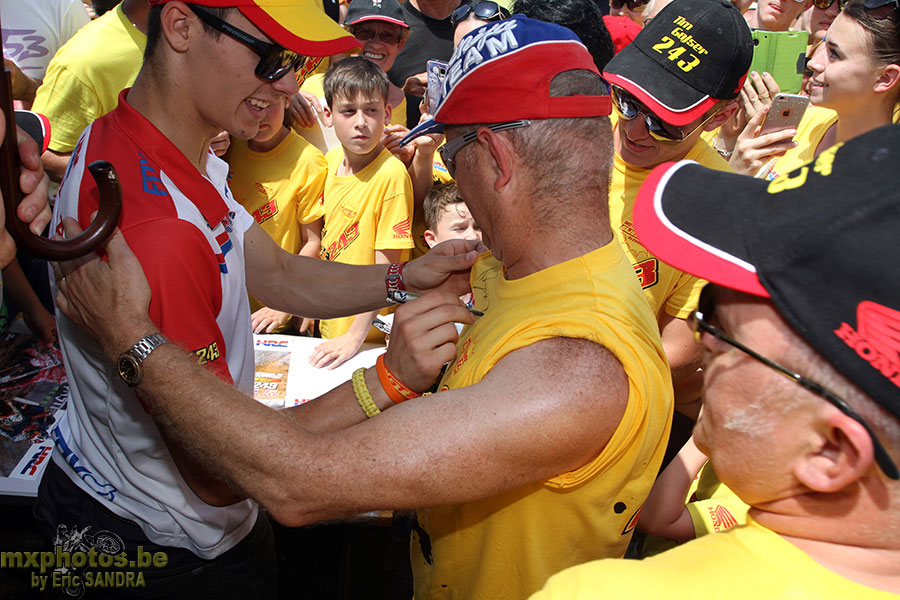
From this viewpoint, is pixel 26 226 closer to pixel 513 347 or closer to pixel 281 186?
pixel 513 347

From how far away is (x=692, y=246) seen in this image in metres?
1.08

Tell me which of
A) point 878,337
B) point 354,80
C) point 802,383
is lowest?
point 354,80

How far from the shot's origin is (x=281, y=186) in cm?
429

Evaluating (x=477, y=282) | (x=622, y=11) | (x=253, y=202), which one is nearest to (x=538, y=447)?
(x=477, y=282)

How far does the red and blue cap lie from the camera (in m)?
1.66

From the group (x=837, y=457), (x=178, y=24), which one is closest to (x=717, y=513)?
(x=837, y=457)

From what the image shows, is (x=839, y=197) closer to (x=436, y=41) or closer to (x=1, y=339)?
(x=1, y=339)

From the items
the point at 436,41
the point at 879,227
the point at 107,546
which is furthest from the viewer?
the point at 436,41

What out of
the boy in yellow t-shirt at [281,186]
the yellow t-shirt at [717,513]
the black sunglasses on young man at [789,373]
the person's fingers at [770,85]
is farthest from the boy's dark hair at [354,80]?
the black sunglasses on young man at [789,373]

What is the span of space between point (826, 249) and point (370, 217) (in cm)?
338

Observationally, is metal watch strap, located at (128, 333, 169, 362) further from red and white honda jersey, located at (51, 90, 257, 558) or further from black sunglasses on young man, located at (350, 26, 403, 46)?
black sunglasses on young man, located at (350, 26, 403, 46)

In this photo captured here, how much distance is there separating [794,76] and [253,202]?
10.9ft

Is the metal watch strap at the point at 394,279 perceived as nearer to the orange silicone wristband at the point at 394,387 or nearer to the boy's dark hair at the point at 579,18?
the orange silicone wristband at the point at 394,387

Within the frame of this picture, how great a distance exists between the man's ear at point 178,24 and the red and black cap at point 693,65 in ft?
5.97
